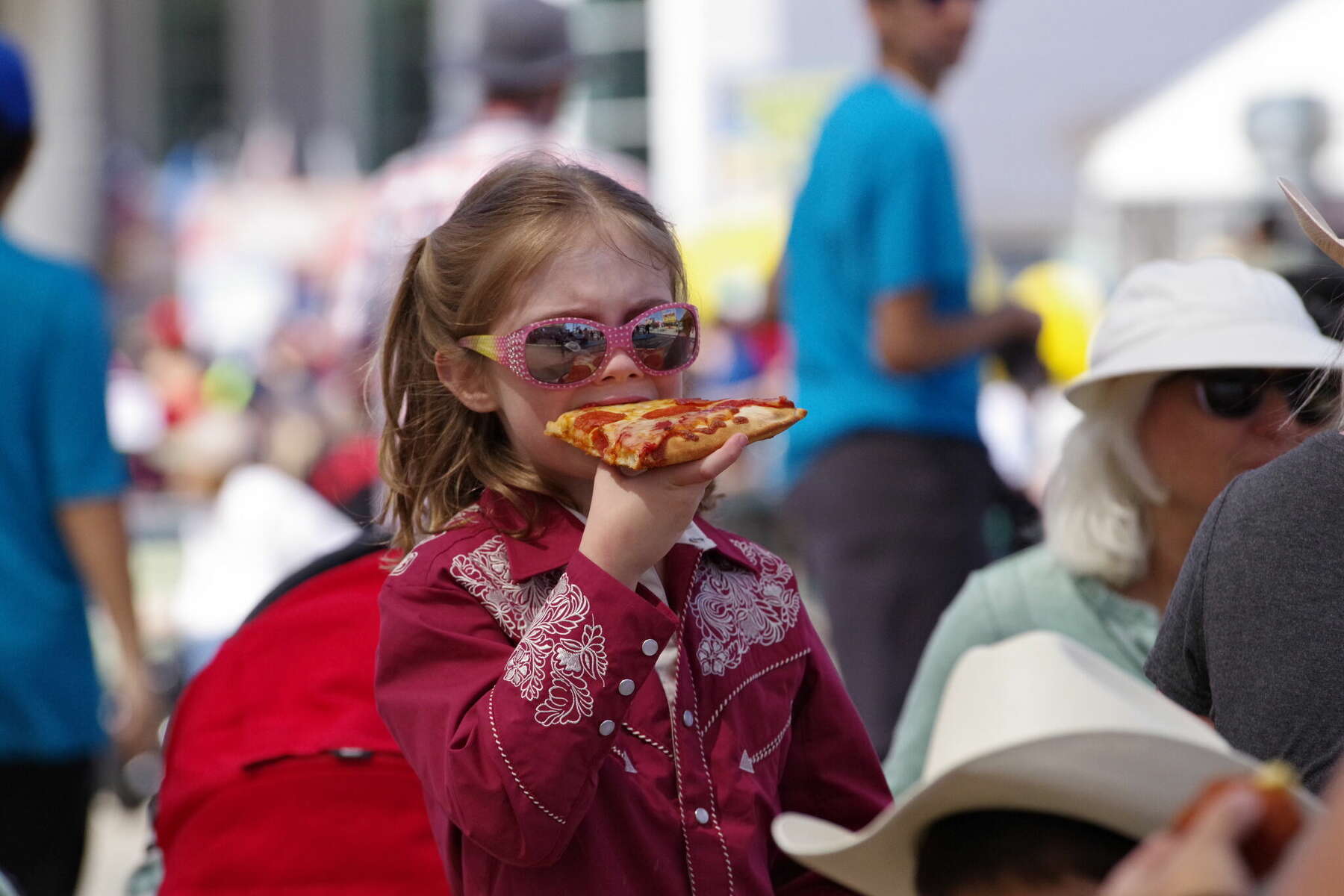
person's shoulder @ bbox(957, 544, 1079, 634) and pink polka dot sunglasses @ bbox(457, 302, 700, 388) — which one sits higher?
pink polka dot sunglasses @ bbox(457, 302, 700, 388)

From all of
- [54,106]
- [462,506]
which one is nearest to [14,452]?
[462,506]

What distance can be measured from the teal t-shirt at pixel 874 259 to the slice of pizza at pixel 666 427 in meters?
2.02

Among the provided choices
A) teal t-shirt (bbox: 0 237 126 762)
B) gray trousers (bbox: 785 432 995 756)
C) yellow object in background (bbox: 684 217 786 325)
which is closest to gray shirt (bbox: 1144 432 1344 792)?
gray trousers (bbox: 785 432 995 756)

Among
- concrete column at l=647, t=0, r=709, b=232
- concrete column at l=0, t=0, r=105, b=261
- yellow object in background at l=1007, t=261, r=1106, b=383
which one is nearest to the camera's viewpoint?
yellow object in background at l=1007, t=261, r=1106, b=383

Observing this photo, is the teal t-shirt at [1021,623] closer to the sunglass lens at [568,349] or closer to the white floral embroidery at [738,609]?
the white floral embroidery at [738,609]

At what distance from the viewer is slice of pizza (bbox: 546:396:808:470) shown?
1.47m

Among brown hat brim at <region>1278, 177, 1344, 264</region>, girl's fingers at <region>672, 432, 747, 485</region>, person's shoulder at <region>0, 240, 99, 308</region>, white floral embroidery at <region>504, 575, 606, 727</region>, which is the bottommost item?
white floral embroidery at <region>504, 575, 606, 727</region>

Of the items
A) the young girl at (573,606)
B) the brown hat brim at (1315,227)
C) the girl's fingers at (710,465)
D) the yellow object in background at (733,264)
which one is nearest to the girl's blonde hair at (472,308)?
the young girl at (573,606)

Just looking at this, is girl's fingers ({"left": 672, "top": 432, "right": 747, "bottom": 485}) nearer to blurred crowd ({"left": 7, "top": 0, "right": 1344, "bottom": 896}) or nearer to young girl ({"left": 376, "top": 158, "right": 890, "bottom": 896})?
young girl ({"left": 376, "top": 158, "right": 890, "bottom": 896})

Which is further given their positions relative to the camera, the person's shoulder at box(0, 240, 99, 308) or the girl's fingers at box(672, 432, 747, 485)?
the person's shoulder at box(0, 240, 99, 308)

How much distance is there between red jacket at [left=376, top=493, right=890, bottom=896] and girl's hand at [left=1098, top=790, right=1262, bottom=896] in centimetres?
61

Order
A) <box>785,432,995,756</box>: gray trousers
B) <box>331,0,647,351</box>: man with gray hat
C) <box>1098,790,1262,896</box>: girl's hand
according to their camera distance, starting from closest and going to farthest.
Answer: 1. <box>1098,790,1262,896</box>: girl's hand
2. <box>785,432,995,756</box>: gray trousers
3. <box>331,0,647,351</box>: man with gray hat

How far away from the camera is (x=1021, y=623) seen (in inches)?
98.3

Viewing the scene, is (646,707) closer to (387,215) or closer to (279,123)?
(387,215)
